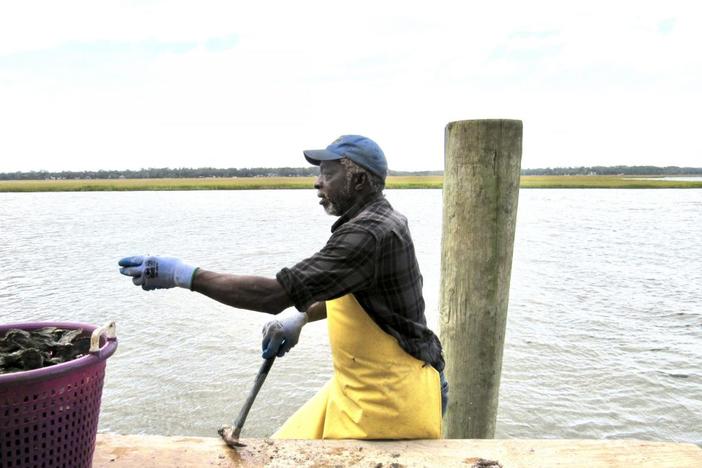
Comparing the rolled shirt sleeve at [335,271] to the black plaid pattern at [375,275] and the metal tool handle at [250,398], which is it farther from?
the metal tool handle at [250,398]

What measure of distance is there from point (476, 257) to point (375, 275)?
4.52ft

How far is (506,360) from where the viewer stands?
7664mm

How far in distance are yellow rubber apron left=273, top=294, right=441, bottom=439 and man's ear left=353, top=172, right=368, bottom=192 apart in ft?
1.73

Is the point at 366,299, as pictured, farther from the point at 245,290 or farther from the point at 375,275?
the point at 245,290

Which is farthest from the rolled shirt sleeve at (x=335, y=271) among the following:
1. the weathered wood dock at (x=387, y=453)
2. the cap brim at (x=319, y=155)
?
the weathered wood dock at (x=387, y=453)

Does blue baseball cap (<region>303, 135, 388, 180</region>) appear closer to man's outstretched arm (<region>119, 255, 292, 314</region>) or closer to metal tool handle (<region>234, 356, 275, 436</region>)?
man's outstretched arm (<region>119, 255, 292, 314</region>)

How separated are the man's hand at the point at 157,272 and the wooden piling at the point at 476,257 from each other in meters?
Answer: 1.94

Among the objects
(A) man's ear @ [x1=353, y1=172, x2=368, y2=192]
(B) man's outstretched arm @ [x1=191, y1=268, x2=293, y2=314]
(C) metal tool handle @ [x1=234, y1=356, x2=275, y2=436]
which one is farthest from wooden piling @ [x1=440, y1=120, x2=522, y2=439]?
Result: (B) man's outstretched arm @ [x1=191, y1=268, x2=293, y2=314]

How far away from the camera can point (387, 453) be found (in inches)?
99.1

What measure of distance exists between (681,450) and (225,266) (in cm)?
1267

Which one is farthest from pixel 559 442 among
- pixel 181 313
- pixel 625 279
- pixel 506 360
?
pixel 625 279

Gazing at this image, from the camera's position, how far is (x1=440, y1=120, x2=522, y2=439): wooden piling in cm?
361

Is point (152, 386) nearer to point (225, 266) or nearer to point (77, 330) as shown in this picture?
point (77, 330)

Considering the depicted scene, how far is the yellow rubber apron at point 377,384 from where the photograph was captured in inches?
107
